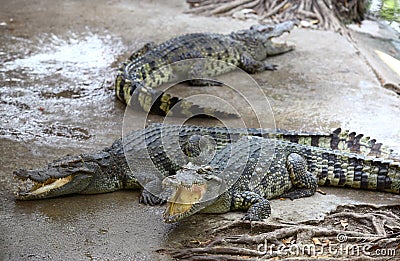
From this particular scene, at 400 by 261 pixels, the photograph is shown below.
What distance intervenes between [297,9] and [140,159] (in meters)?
6.87

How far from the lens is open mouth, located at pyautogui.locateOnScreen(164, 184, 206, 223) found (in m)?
3.90

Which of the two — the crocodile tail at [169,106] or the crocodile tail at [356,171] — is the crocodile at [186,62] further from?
the crocodile tail at [356,171]

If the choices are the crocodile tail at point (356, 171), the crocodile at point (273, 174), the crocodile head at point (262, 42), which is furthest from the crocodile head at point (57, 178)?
the crocodile head at point (262, 42)

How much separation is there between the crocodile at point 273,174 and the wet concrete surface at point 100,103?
0.12m

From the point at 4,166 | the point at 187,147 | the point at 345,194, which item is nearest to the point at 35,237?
the point at 4,166

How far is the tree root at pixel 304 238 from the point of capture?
3.71 m

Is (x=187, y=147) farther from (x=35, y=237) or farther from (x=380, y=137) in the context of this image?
(x=380, y=137)

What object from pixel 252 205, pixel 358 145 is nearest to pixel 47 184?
pixel 252 205

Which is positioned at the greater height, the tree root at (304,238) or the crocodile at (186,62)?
the crocodile at (186,62)

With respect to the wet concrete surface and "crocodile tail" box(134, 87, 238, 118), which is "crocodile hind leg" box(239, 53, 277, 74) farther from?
"crocodile tail" box(134, 87, 238, 118)

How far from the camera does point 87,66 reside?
7.78 meters

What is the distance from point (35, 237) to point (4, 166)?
1.24 metres

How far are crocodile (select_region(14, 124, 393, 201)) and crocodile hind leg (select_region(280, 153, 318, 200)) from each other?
22.2 inches

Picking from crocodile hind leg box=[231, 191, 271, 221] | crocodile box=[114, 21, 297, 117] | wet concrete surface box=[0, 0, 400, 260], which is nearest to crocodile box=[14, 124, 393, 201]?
wet concrete surface box=[0, 0, 400, 260]
